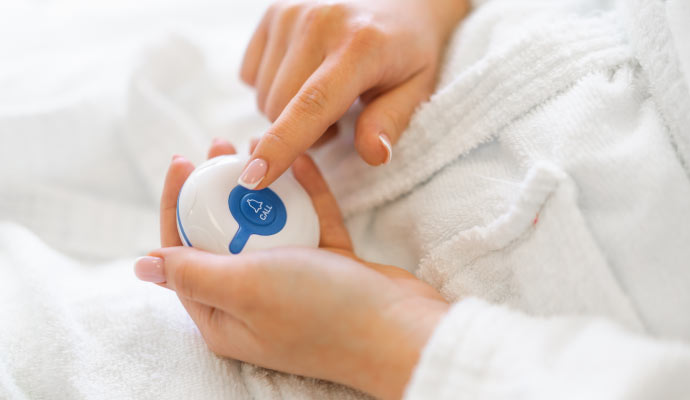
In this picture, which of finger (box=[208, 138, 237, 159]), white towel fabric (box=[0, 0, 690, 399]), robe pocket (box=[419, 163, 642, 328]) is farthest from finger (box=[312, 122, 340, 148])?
robe pocket (box=[419, 163, 642, 328])

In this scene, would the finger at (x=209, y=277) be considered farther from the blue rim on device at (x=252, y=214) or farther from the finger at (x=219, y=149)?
the finger at (x=219, y=149)

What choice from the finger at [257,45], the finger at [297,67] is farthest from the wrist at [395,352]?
the finger at [257,45]

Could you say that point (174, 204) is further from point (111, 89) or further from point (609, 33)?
point (609, 33)

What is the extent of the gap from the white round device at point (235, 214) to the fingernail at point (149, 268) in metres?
0.05

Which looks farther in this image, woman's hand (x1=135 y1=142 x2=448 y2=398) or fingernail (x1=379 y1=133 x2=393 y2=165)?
fingernail (x1=379 y1=133 x2=393 y2=165)

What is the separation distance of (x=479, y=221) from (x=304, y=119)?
0.24 meters

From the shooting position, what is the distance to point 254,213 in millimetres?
676

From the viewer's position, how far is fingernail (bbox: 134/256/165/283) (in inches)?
24.5

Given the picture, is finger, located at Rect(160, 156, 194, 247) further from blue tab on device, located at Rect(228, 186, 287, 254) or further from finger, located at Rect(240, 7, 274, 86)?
finger, located at Rect(240, 7, 274, 86)

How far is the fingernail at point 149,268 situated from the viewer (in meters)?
0.62

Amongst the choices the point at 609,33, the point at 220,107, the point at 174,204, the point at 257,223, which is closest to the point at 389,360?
the point at 257,223

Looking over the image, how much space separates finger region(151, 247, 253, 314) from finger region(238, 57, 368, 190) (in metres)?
0.11

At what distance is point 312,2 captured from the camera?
0.82 m

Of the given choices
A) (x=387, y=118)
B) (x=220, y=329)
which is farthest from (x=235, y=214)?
(x=387, y=118)
